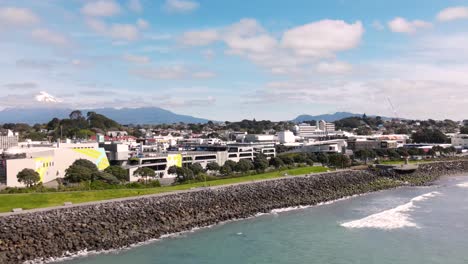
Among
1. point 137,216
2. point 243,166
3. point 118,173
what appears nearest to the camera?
point 137,216

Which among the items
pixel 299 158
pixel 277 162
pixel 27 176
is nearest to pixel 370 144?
pixel 299 158

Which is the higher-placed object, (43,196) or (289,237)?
(43,196)

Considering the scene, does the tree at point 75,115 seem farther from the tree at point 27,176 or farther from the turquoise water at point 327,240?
the turquoise water at point 327,240

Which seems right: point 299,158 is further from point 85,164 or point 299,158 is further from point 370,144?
point 85,164

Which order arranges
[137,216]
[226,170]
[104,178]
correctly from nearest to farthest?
[137,216] → [104,178] → [226,170]

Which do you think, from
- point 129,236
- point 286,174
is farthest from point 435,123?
point 129,236

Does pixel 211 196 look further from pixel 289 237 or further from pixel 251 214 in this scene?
pixel 289 237
